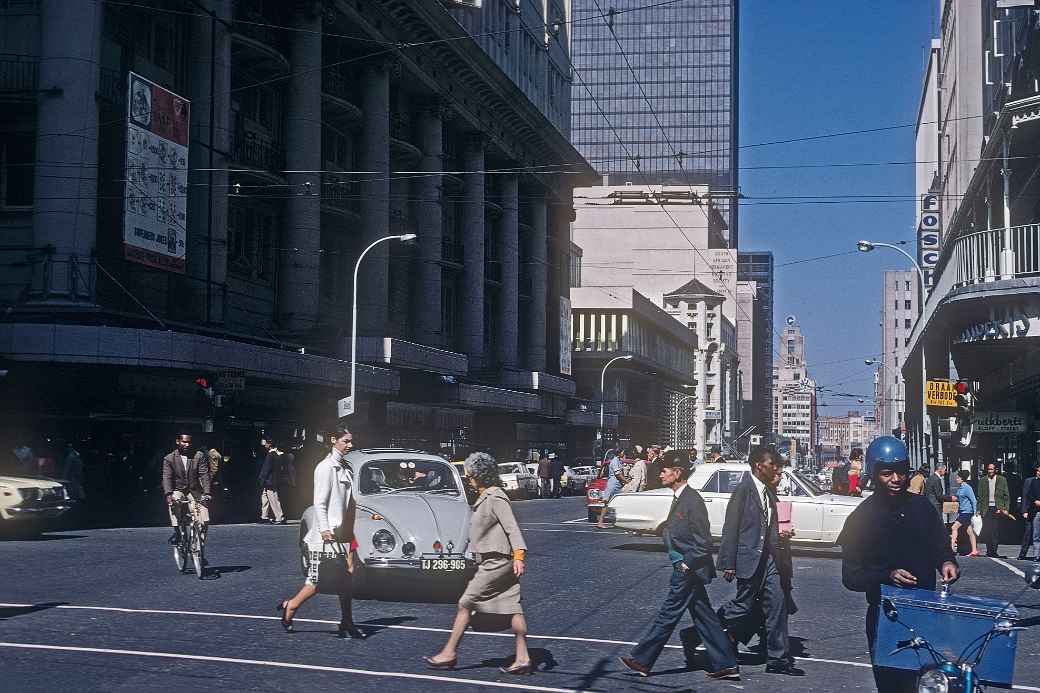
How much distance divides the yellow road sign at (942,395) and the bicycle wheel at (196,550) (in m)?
23.2

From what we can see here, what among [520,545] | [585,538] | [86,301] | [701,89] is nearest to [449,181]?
[86,301]

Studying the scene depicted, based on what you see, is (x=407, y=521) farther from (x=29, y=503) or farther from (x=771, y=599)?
(x=29, y=503)

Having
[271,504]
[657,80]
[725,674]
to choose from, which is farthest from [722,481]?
[657,80]

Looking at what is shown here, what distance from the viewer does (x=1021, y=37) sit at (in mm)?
31281

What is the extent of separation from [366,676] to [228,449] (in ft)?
103

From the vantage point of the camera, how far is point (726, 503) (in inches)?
899

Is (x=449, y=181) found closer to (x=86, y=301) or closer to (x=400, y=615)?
(x=86, y=301)

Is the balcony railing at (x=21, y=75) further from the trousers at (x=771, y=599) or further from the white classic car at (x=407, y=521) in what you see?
the trousers at (x=771, y=599)

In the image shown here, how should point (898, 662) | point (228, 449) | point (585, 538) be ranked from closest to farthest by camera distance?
point (898, 662)
point (585, 538)
point (228, 449)

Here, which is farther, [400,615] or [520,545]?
[400,615]

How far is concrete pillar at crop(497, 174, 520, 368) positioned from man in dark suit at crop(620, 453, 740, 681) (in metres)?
59.2

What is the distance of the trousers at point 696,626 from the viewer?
10328 millimetres

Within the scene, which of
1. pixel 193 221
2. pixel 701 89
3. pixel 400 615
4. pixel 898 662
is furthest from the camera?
pixel 701 89

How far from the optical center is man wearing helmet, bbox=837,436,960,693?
7.88m
